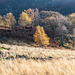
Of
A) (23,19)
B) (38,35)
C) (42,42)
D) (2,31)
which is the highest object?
(23,19)

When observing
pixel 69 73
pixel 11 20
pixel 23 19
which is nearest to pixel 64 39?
pixel 23 19

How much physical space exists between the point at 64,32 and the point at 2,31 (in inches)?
1208

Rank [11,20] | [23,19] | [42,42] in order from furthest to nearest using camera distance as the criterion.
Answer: [11,20], [23,19], [42,42]

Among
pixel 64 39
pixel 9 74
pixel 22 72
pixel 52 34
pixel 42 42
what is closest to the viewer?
pixel 9 74

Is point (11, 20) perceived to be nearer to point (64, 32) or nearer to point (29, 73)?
point (64, 32)

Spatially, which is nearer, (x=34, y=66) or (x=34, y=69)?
(x=34, y=69)

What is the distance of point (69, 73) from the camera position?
9.09 ft

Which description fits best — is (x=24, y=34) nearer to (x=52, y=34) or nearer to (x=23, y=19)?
(x=52, y=34)

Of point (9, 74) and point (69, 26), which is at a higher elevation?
point (69, 26)

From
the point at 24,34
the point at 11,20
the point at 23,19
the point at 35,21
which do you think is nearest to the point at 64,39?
the point at 24,34

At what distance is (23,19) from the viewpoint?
47.3 m

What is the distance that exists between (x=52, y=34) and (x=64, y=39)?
20.9ft

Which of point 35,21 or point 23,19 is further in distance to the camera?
point 35,21

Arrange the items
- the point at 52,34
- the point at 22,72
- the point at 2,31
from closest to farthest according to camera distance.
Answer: the point at 22,72
the point at 2,31
the point at 52,34
